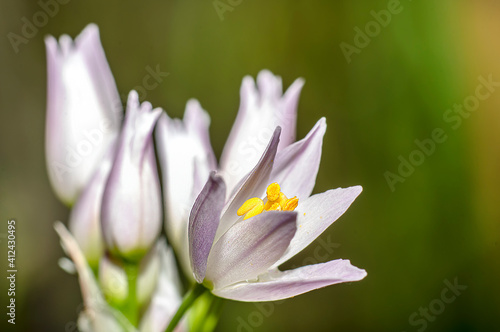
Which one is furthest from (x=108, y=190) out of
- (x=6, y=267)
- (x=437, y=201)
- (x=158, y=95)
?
(x=437, y=201)

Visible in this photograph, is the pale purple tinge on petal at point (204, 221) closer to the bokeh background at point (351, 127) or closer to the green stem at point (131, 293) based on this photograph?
the green stem at point (131, 293)

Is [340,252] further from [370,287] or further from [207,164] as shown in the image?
[207,164]

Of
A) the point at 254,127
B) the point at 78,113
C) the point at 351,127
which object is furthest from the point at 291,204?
the point at 351,127

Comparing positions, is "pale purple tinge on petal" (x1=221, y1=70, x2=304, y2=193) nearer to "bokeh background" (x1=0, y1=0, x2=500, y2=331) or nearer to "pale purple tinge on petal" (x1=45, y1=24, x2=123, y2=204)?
"pale purple tinge on petal" (x1=45, y1=24, x2=123, y2=204)

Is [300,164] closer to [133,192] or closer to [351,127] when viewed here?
[133,192]

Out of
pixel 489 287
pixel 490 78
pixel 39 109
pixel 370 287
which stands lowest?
pixel 489 287

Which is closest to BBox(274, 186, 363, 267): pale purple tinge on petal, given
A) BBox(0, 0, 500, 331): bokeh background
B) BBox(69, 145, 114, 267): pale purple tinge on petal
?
BBox(69, 145, 114, 267): pale purple tinge on petal

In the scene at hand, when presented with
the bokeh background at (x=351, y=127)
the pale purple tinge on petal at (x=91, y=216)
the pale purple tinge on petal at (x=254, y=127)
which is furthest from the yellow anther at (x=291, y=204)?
the bokeh background at (x=351, y=127)
